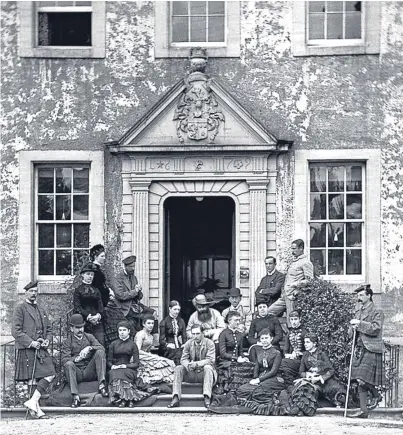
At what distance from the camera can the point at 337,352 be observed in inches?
738

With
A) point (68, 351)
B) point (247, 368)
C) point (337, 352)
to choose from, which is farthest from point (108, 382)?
point (337, 352)

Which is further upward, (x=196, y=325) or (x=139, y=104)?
(x=139, y=104)

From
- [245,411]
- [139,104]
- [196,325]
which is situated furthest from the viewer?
[139,104]

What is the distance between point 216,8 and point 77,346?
252 inches

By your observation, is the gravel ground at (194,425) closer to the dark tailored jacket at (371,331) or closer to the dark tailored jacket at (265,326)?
the dark tailored jacket at (371,331)

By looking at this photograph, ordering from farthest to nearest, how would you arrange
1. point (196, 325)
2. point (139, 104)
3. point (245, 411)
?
point (139, 104)
point (196, 325)
point (245, 411)

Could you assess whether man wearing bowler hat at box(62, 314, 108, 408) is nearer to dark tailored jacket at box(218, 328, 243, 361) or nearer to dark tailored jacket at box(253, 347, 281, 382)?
dark tailored jacket at box(218, 328, 243, 361)

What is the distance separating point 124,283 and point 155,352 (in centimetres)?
124

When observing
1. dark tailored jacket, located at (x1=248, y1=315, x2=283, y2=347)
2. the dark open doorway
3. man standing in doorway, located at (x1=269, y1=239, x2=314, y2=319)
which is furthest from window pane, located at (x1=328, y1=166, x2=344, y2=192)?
dark tailored jacket, located at (x1=248, y1=315, x2=283, y2=347)

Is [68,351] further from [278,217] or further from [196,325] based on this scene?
[278,217]

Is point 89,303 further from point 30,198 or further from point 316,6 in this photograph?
point 316,6

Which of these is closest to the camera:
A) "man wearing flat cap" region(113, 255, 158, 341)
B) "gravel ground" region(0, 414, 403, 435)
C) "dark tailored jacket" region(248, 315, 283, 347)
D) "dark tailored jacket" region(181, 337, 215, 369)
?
"gravel ground" region(0, 414, 403, 435)

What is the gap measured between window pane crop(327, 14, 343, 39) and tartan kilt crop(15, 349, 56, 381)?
7.37m

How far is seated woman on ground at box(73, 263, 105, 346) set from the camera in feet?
63.3
